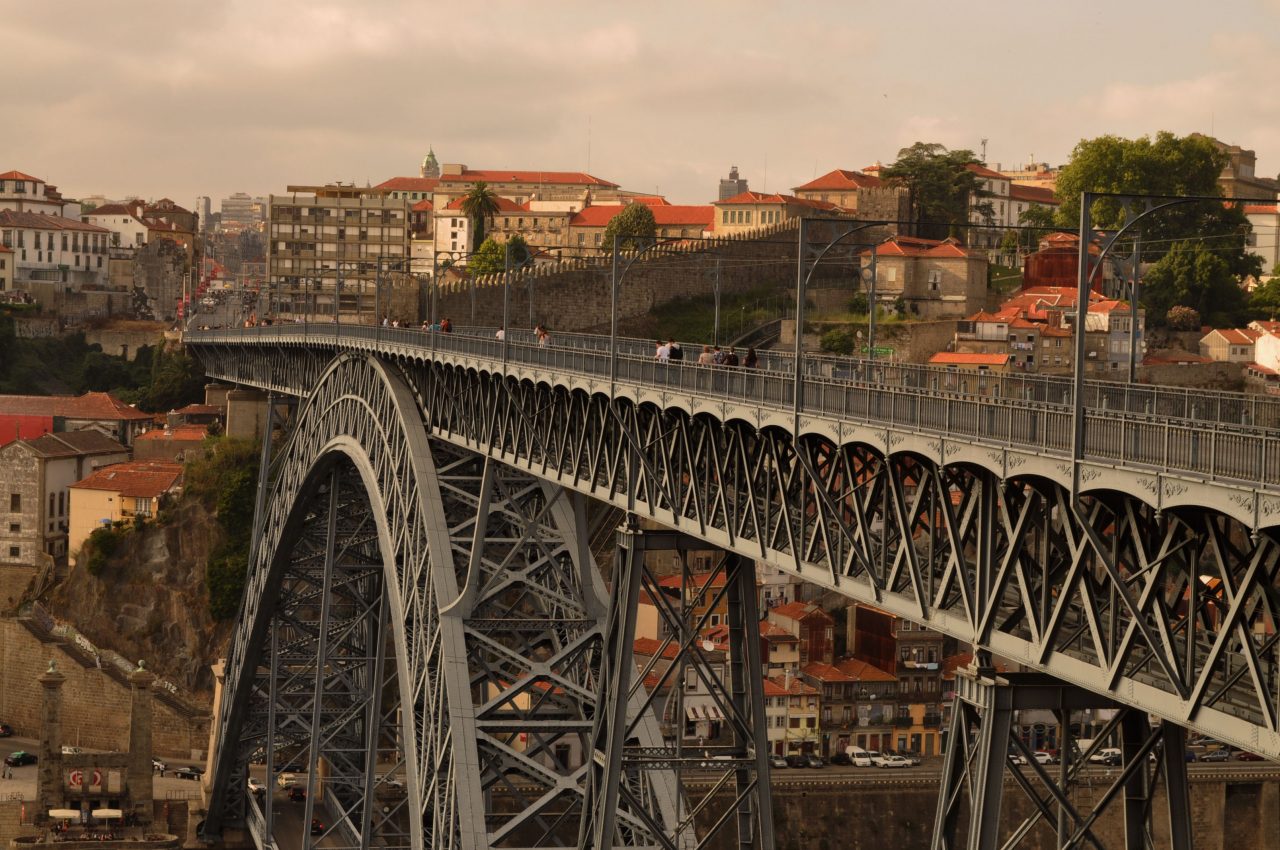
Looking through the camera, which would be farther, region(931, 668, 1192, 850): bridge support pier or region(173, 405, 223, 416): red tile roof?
region(173, 405, 223, 416): red tile roof

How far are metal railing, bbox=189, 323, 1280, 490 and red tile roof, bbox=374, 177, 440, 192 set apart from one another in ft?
480

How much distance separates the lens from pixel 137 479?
3652 inches

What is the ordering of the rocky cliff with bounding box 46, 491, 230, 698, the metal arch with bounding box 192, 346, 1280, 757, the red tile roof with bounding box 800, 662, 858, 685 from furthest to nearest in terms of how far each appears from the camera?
1. the rocky cliff with bounding box 46, 491, 230, 698
2. the red tile roof with bounding box 800, 662, 858, 685
3. the metal arch with bounding box 192, 346, 1280, 757

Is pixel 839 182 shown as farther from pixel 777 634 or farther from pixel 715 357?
pixel 715 357

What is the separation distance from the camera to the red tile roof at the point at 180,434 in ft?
324

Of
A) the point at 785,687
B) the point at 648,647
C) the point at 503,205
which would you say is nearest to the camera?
the point at 648,647

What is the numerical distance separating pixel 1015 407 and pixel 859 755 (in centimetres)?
7046

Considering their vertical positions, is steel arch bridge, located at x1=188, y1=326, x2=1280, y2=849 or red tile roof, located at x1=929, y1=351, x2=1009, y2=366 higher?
red tile roof, located at x1=929, y1=351, x2=1009, y2=366

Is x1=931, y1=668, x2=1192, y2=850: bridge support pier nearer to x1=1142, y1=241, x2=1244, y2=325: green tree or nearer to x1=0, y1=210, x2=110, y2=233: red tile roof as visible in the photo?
x1=1142, y1=241, x2=1244, y2=325: green tree

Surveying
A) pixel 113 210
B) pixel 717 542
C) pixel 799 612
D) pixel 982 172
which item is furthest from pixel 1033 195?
pixel 717 542

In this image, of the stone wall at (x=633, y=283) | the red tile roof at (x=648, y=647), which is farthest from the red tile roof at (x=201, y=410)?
the red tile roof at (x=648, y=647)

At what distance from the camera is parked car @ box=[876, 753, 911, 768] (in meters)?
84.2

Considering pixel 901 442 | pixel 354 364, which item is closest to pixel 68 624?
pixel 354 364

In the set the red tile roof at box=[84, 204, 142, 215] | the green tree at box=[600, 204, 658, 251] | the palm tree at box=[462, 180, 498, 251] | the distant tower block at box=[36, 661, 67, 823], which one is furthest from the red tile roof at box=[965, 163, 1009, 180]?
the distant tower block at box=[36, 661, 67, 823]
